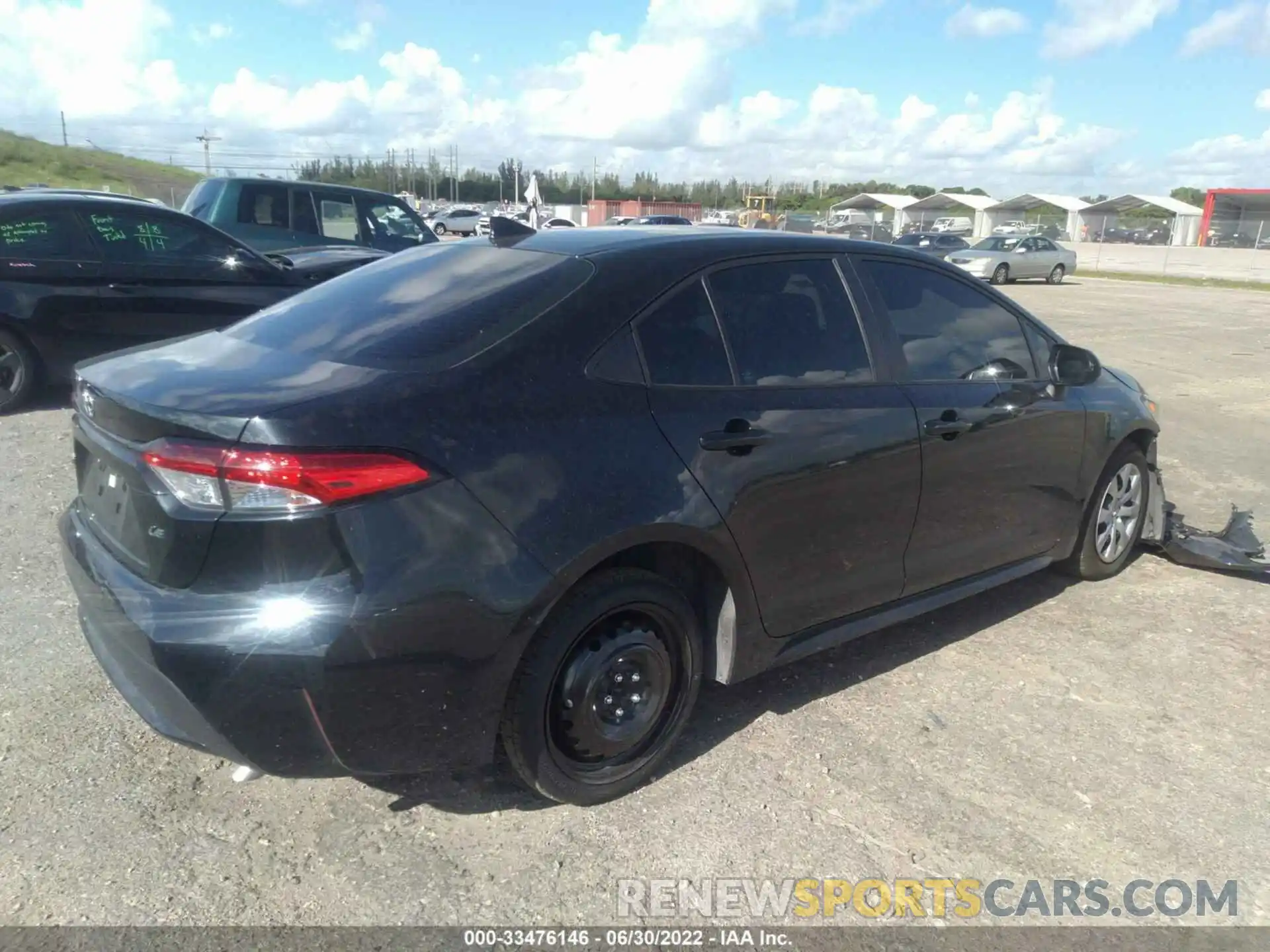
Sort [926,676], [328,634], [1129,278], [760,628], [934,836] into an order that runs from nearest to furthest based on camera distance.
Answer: [328,634] < [934,836] < [760,628] < [926,676] < [1129,278]

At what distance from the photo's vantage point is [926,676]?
12.8ft

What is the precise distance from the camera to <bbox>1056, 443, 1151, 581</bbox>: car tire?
15.6ft

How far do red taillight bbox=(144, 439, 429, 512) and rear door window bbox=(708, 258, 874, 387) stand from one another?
4.26 feet

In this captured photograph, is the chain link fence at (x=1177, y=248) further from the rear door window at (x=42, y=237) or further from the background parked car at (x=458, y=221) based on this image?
the rear door window at (x=42, y=237)

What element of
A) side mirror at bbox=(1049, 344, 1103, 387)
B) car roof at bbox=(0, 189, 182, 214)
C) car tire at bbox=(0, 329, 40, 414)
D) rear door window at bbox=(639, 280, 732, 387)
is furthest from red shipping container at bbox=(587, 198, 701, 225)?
rear door window at bbox=(639, 280, 732, 387)

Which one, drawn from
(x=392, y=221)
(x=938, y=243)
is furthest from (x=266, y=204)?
(x=938, y=243)

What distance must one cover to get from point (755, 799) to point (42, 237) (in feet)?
22.9

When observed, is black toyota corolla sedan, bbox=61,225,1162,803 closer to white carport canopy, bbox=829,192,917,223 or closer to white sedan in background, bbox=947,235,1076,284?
white sedan in background, bbox=947,235,1076,284

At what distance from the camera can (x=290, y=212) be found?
38.7 ft

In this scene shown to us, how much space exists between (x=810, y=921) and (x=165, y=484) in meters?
2.02

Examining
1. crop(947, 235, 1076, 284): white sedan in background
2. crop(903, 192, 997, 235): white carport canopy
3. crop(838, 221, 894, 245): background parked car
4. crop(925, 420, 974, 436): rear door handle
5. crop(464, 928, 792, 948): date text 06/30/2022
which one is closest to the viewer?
crop(464, 928, 792, 948): date text 06/30/2022

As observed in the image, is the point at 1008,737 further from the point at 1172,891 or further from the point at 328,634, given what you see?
the point at 328,634

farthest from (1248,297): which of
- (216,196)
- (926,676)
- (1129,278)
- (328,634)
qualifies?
(328,634)

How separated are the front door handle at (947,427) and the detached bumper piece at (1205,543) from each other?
197 centimetres
